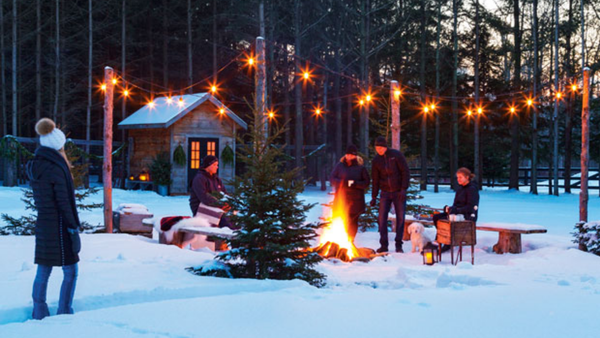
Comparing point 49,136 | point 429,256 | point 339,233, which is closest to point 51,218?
point 49,136

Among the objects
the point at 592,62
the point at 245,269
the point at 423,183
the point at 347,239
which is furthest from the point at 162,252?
the point at 592,62

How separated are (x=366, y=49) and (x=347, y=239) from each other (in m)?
18.3

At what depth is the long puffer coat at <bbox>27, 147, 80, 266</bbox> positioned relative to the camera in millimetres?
4938

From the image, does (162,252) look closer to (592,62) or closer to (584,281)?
(584,281)

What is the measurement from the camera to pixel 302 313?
490 centimetres

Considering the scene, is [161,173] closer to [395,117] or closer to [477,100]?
[395,117]

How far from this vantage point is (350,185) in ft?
32.7

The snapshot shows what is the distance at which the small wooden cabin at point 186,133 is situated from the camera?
82.0 ft

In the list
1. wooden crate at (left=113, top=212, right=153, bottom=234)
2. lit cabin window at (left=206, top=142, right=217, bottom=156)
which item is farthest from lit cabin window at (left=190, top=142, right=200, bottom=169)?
wooden crate at (left=113, top=212, right=153, bottom=234)

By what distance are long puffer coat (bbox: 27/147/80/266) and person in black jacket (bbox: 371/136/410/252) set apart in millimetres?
6223

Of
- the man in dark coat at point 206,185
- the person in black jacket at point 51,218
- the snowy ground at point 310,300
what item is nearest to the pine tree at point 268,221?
the snowy ground at point 310,300

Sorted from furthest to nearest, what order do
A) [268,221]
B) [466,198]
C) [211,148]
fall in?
[211,148] → [466,198] → [268,221]

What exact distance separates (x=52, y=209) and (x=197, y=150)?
20775 mm

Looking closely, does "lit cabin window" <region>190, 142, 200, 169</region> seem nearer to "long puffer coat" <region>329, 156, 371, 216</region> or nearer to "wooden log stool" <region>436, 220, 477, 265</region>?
"long puffer coat" <region>329, 156, 371, 216</region>
